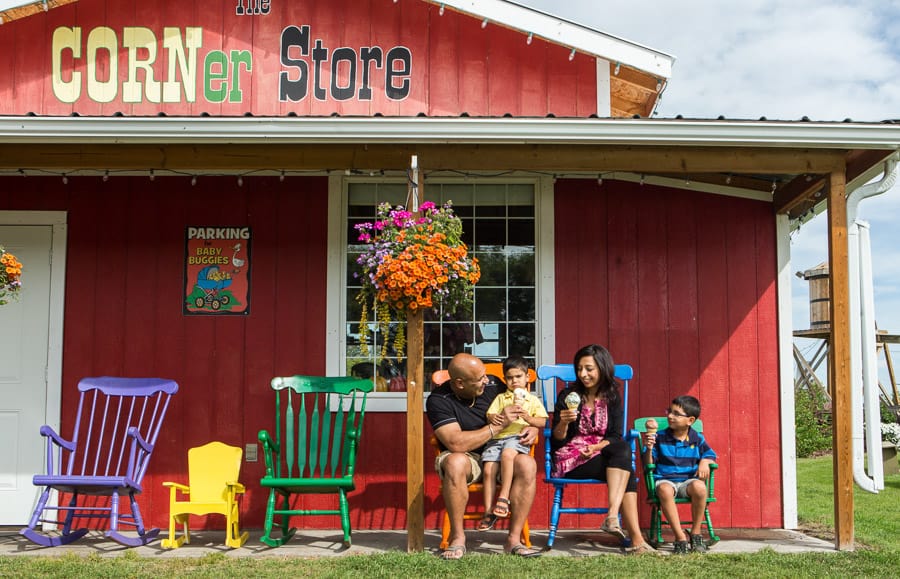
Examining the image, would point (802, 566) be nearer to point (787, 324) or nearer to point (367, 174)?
point (787, 324)

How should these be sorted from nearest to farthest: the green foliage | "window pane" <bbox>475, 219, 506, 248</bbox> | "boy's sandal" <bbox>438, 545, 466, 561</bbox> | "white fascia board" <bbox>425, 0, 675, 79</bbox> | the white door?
"boy's sandal" <bbox>438, 545, 466, 561</bbox> → the white door → "window pane" <bbox>475, 219, 506, 248</bbox> → "white fascia board" <bbox>425, 0, 675, 79</bbox> → the green foliage

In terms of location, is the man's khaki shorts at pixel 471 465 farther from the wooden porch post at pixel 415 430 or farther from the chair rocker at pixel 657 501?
the chair rocker at pixel 657 501

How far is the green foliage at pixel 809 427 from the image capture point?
34.3ft

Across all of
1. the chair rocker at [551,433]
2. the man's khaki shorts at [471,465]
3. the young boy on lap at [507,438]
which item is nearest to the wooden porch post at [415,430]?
the man's khaki shorts at [471,465]

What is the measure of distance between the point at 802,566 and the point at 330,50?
4.20 meters

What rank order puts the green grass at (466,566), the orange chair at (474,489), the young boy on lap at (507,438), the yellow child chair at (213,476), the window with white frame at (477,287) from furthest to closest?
1. the window with white frame at (477,287)
2. the yellow child chair at (213,476)
3. the orange chair at (474,489)
4. the young boy on lap at (507,438)
5. the green grass at (466,566)

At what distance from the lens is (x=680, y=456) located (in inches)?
187

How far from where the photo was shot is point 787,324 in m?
5.65

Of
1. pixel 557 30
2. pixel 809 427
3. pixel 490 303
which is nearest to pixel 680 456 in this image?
pixel 490 303

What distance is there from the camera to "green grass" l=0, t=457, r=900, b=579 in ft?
13.2

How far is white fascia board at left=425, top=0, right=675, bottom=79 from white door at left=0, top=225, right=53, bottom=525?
311 centimetres

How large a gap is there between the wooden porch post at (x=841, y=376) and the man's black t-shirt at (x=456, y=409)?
68.9 inches

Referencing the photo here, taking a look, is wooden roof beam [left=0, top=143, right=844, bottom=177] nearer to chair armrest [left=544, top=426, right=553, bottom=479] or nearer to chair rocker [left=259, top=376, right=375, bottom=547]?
chair rocker [left=259, top=376, right=375, bottom=547]

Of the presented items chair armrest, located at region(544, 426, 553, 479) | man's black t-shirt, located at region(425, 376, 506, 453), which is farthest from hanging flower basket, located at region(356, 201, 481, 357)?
chair armrest, located at region(544, 426, 553, 479)
